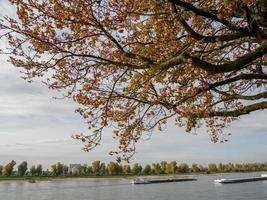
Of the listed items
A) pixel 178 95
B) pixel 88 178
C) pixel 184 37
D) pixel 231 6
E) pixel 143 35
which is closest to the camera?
pixel 231 6

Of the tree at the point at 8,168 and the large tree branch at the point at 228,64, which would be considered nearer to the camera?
the large tree branch at the point at 228,64

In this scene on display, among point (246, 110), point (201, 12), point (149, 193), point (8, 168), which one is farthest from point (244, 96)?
point (8, 168)

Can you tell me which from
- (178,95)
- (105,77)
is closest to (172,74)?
(178,95)

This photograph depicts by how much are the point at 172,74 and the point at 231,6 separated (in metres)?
2.85

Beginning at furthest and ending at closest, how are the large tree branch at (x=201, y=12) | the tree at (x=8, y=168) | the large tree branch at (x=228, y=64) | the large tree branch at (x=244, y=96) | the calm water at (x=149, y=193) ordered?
the tree at (x=8, y=168), the calm water at (x=149, y=193), the large tree branch at (x=244, y=96), the large tree branch at (x=228, y=64), the large tree branch at (x=201, y=12)

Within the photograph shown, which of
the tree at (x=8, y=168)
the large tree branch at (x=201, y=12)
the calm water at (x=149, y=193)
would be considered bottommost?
the calm water at (x=149, y=193)

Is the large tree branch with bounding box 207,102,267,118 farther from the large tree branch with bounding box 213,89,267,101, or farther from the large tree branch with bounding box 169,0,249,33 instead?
the large tree branch with bounding box 169,0,249,33

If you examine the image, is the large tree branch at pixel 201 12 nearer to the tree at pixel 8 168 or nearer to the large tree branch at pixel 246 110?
the large tree branch at pixel 246 110

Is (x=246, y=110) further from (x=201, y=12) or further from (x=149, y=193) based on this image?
(x=149, y=193)

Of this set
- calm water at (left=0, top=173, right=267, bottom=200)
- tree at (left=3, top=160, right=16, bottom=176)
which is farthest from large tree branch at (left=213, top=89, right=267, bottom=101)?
tree at (left=3, top=160, right=16, bottom=176)

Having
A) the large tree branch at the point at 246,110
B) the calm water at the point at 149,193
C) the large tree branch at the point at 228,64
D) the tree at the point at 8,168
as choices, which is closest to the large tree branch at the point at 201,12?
the large tree branch at the point at 228,64

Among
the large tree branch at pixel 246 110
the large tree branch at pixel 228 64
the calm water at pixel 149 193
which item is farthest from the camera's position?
the calm water at pixel 149 193

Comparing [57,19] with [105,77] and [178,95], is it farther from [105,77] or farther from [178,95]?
[178,95]

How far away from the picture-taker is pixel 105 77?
11.6m
